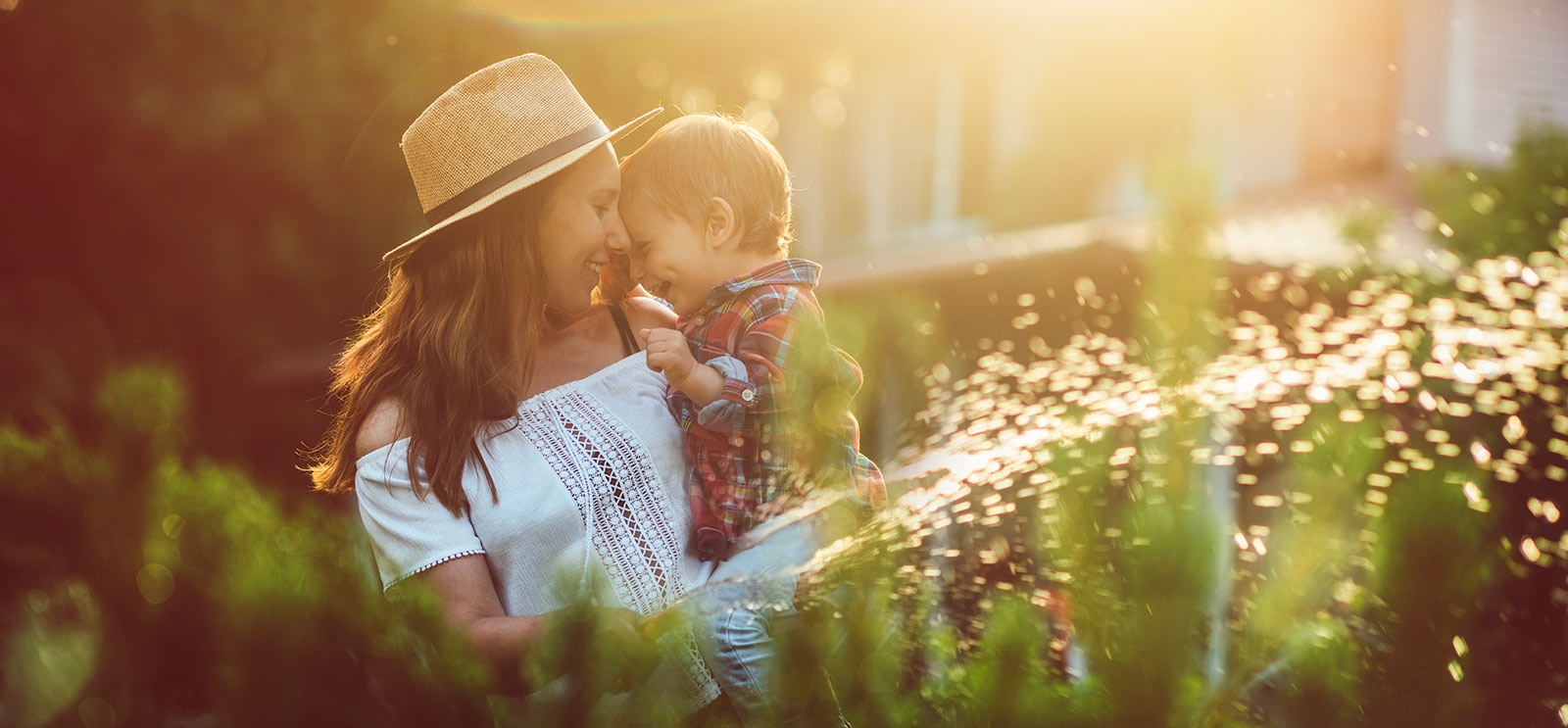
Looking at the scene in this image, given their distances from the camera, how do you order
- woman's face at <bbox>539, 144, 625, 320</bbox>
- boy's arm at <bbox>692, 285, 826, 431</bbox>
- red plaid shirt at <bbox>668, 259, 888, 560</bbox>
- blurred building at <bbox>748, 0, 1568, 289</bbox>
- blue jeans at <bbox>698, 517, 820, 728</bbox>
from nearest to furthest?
blue jeans at <bbox>698, 517, 820, 728</bbox>, red plaid shirt at <bbox>668, 259, 888, 560</bbox>, boy's arm at <bbox>692, 285, 826, 431</bbox>, woman's face at <bbox>539, 144, 625, 320</bbox>, blurred building at <bbox>748, 0, 1568, 289</bbox>

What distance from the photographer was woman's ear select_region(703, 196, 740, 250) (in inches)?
66.7

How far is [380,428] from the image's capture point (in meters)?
1.66

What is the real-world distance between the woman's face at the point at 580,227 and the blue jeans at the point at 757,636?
0.56 meters

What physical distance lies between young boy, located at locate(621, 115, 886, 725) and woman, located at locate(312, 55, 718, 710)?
76mm

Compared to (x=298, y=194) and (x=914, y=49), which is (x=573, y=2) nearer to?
(x=298, y=194)

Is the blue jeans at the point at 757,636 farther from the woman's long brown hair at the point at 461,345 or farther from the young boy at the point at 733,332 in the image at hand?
the woman's long brown hair at the point at 461,345

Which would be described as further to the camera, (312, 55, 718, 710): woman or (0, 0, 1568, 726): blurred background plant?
(312, 55, 718, 710): woman

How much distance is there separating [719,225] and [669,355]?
0.27 m

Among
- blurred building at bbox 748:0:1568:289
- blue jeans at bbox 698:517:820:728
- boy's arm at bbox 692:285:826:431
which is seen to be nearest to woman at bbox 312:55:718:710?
boy's arm at bbox 692:285:826:431

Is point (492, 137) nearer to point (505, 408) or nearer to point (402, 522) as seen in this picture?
point (505, 408)

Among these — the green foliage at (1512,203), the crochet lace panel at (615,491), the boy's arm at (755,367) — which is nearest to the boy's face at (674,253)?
the boy's arm at (755,367)

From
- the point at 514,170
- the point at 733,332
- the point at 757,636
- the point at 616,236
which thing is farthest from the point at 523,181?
the point at 757,636

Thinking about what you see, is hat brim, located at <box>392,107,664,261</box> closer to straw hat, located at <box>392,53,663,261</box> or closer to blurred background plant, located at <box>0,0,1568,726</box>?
straw hat, located at <box>392,53,663,261</box>

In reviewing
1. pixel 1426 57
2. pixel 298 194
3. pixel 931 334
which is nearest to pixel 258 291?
pixel 298 194
